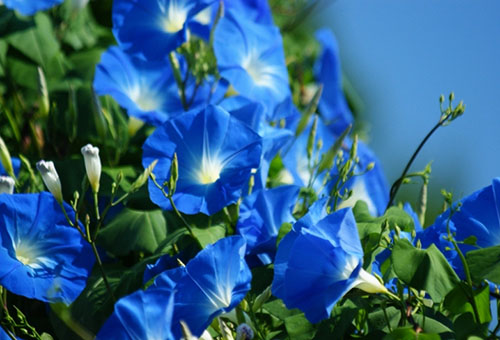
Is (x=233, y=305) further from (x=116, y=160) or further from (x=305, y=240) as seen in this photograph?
(x=116, y=160)

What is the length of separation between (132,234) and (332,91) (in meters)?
0.78

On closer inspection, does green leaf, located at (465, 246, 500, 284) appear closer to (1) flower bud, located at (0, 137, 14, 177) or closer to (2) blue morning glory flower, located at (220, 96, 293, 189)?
(2) blue morning glory flower, located at (220, 96, 293, 189)

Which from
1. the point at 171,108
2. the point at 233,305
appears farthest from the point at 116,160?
the point at 233,305

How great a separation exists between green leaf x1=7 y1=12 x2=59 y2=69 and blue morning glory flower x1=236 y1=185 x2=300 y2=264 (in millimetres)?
578

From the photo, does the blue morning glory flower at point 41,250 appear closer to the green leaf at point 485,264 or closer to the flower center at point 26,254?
the flower center at point 26,254

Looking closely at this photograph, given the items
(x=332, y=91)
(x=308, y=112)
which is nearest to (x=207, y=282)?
(x=308, y=112)

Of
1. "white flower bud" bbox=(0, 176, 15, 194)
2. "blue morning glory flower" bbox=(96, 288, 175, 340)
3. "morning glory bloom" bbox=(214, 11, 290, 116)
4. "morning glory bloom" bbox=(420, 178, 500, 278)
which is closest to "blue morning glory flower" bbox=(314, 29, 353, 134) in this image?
"morning glory bloom" bbox=(214, 11, 290, 116)

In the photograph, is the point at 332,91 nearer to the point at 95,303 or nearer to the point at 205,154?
the point at 205,154

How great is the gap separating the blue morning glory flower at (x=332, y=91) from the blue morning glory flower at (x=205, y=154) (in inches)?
26.2

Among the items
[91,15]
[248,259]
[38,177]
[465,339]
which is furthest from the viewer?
[91,15]

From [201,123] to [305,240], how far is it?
0.96 feet

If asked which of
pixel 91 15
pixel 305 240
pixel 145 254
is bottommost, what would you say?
pixel 145 254

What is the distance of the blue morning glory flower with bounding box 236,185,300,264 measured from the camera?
3.34 feet

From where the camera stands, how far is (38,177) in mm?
1195
